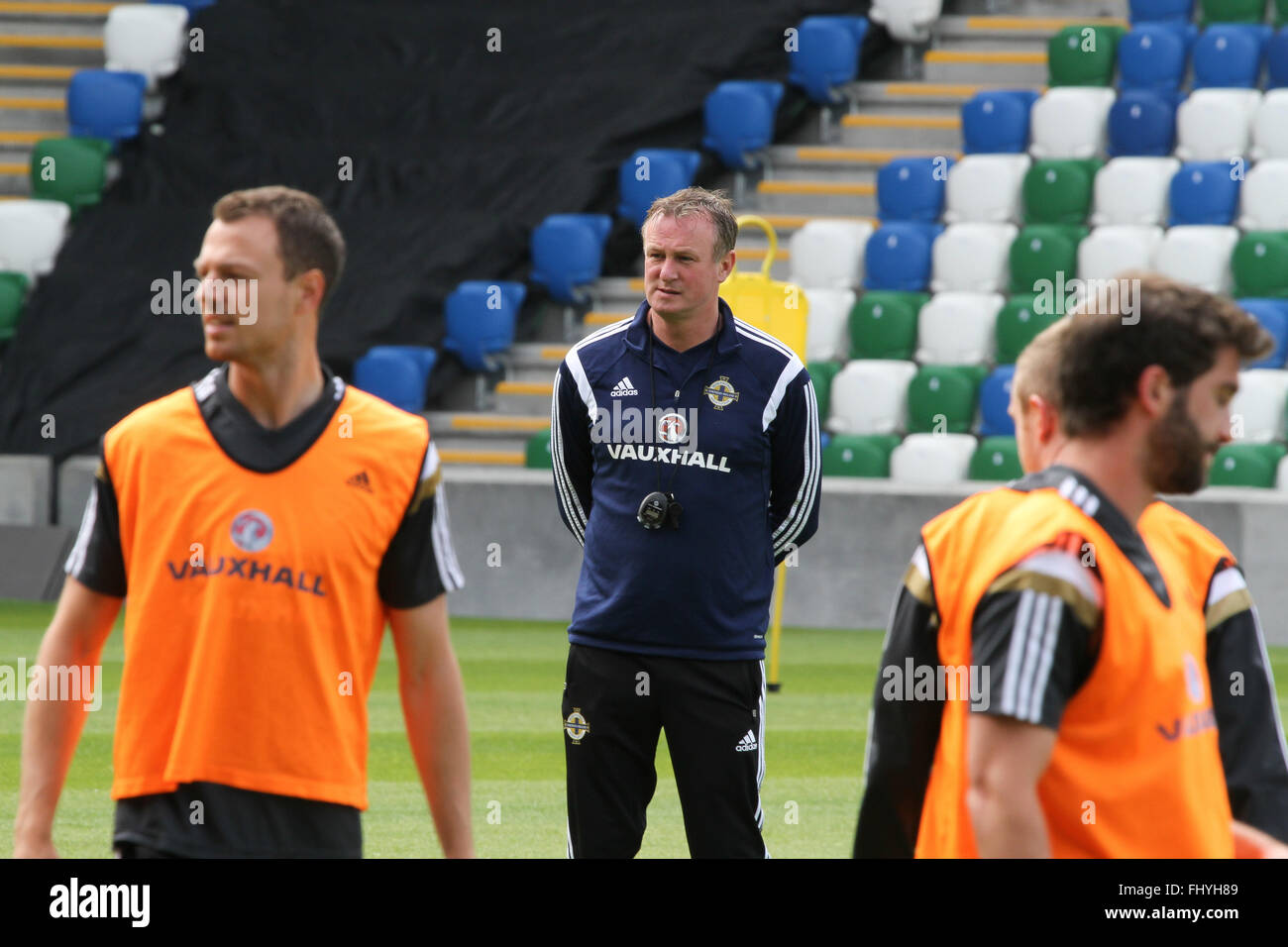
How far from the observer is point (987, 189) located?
15.6 meters

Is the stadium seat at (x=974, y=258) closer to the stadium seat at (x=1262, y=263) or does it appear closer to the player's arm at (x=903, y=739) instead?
the stadium seat at (x=1262, y=263)

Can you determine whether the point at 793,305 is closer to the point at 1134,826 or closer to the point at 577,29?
the point at 1134,826

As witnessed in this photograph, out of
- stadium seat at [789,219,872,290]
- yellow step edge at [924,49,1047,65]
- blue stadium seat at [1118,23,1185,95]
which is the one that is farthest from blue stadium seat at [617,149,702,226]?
blue stadium seat at [1118,23,1185,95]

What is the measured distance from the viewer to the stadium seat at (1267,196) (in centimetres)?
1479

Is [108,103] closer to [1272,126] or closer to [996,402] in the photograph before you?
[996,402]

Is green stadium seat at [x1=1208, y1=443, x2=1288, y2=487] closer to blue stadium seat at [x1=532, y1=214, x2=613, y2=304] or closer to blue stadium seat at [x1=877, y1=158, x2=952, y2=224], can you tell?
blue stadium seat at [x1=877, y1=158, x2=952, y2=224]

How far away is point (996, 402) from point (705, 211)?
963cm

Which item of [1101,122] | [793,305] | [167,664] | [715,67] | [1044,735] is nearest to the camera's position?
[1044,735]

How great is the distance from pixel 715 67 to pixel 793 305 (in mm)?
8446

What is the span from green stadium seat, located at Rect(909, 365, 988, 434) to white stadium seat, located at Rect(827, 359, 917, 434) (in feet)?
0.44

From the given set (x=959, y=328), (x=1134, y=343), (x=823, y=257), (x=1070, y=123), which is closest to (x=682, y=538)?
(x=1134, y=343)

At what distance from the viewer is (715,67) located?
677 inches

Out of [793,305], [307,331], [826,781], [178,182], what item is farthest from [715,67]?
[307,331]

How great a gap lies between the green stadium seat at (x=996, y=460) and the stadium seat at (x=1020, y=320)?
89 cm
